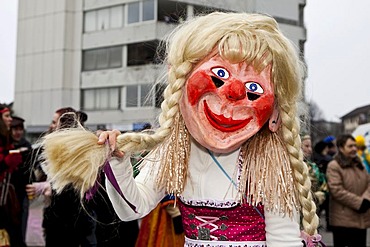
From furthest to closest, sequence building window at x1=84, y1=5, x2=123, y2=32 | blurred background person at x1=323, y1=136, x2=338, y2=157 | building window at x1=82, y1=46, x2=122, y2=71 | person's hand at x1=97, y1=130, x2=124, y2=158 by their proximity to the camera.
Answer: building window at x1=82, y1=46, x2=122, y2=71 → building window at x1=84, y1=5, x2=123, y2=32 → blurred background person at x1=323, y1=136, x2=338, y2=157 → person's hand at x1=97, y1=130, x2=124, y2=158

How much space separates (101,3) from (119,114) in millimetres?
4165

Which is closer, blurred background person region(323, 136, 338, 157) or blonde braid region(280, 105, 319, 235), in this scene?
blonde braid region(280, 105, 319, 235)

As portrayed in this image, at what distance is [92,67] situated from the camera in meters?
21.2

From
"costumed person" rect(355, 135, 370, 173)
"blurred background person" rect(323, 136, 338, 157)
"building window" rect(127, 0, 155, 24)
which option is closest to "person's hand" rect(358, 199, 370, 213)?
"blurred background person" rect(323, 136, 338, 157)

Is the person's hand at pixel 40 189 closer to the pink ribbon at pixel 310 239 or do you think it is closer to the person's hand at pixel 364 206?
the pink ribbon at pixel 310 239

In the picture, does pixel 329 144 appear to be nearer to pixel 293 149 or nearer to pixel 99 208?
pixel 99 208

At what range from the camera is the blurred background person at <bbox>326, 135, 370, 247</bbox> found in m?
4.97

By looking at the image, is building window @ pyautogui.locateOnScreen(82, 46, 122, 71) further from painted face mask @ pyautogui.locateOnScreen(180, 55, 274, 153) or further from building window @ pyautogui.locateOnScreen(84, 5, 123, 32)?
painted face mask @ pyautogui.locateOnScreen(180, 55, 274, 153)

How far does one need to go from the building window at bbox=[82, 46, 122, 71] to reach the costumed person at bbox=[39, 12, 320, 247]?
18.6 metres

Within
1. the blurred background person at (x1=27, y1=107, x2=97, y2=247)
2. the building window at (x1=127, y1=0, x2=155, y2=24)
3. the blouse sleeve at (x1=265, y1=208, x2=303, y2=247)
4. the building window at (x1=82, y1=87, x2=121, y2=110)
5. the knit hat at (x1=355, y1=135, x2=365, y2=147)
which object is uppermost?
the building window at (x1=127, y1=0, x2=155, y2=24)

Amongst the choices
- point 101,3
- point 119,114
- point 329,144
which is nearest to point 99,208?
point 329,144

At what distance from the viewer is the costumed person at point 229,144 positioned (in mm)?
2037

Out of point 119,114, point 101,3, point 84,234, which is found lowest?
point 84,234

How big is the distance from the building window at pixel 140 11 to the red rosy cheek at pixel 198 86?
16962 millimetres
